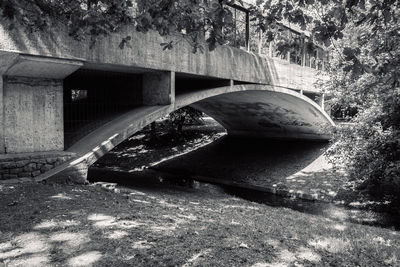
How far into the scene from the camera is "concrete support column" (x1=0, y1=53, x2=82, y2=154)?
7.15 m

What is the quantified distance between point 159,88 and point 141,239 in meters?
6.23

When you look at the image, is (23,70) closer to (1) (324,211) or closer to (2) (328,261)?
(2) (328,261)

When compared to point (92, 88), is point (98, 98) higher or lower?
lower

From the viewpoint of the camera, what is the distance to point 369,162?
1144 cm

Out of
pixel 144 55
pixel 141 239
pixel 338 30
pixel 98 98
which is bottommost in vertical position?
pixel 141 239

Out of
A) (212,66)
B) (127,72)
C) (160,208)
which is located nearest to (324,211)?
(212,66)

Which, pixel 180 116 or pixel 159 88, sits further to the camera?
pixel 180 116

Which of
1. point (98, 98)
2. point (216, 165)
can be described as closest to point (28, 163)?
point (98, 98)

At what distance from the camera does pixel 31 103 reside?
297 inches

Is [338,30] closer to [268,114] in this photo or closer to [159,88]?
[159,88]

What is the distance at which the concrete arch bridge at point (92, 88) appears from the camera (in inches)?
284

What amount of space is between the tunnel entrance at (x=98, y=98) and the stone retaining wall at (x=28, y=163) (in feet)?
7.13

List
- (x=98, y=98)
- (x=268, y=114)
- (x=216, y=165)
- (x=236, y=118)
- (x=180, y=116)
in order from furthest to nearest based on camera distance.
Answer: (x=180, y=116) < (x=236, y=118) < (x=268, y=114) < (x=216, y=165) < (x=98, y=98)

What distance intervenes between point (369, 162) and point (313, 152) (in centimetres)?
703
